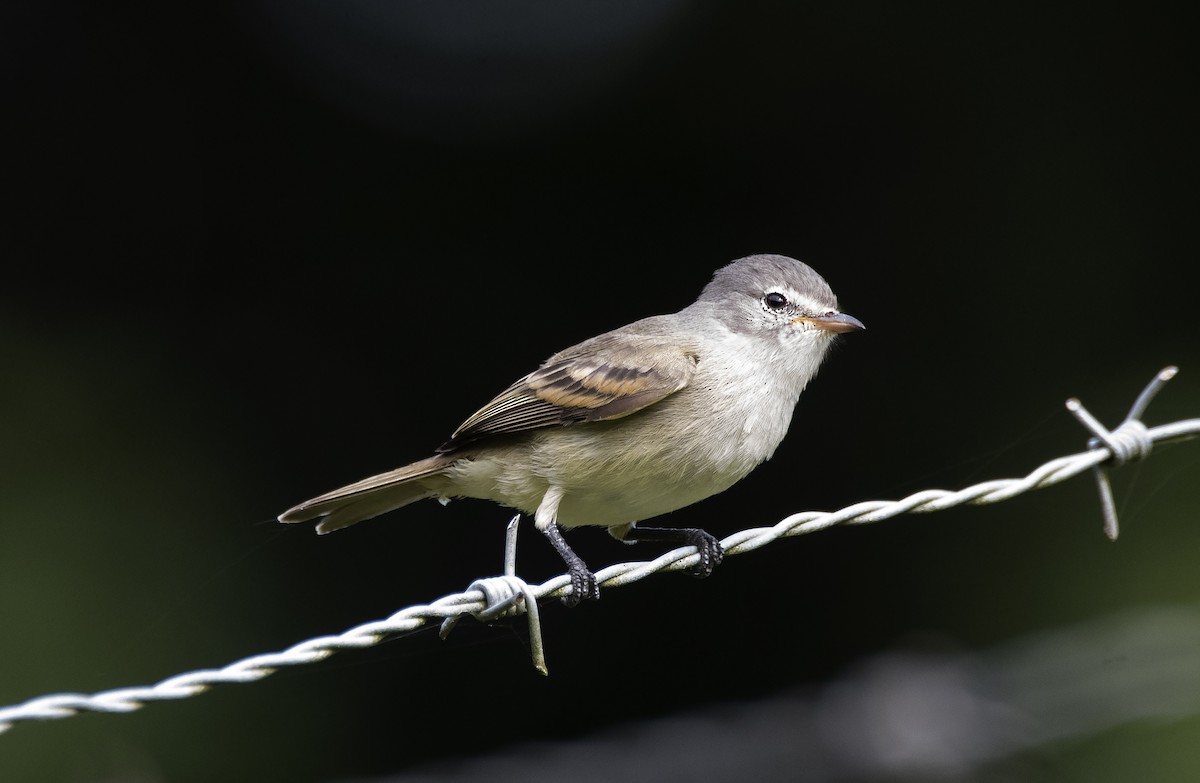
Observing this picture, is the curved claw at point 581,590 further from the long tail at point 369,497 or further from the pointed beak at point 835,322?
the pointed beak at point 835,322

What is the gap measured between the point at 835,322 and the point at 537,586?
5.80 ft

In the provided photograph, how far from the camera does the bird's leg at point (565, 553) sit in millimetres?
3193

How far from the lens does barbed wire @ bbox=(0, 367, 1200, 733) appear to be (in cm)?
196

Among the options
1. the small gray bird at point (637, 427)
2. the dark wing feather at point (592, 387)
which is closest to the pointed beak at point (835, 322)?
the small gray bird at point (637, 427)

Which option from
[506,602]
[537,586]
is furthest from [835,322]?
[506,602]

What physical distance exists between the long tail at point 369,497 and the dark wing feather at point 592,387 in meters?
0.12

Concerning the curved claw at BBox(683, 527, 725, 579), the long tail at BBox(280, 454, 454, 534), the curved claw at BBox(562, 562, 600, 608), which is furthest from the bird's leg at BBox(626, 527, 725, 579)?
the long tail at BBox(280, 454, 454, 534)

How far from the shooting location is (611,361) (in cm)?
361

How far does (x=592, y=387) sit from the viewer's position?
353cm

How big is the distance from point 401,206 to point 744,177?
75.0 inches

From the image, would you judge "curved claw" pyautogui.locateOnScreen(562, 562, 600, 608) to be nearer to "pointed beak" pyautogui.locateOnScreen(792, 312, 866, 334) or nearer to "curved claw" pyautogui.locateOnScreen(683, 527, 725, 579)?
"curved claw" pyautogui.locateOnScreen(683, 527, 725, 579)

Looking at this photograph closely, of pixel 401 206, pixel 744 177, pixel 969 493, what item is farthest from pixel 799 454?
pixel 969 493

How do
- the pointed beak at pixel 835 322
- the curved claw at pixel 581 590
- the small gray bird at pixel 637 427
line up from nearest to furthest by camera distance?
1. the curved claw at pixel 581 590
2. the small gray bird at pixel 637 427
3. the pointed beak at pixel 835 322

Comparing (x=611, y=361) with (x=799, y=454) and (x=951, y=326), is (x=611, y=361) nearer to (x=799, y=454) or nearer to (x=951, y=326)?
(x=799, y=454)
